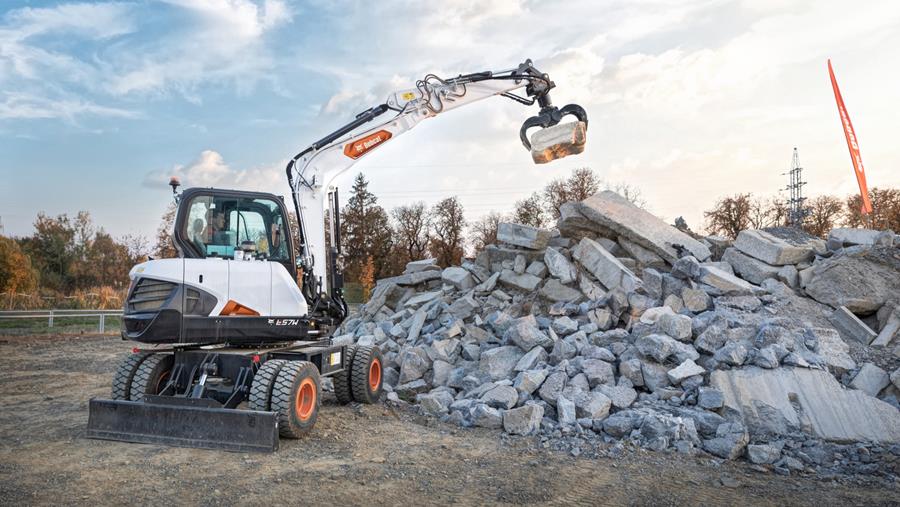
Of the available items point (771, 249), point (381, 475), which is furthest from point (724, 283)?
point (381, 475)

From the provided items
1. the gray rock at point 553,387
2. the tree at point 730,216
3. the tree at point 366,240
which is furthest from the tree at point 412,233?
the gray rock at point 553,387

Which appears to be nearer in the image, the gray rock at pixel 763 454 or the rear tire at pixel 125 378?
the gray rock at pixel 763 454

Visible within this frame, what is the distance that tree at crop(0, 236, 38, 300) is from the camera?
24406 millimetres

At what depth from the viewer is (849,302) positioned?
10039 millimetres

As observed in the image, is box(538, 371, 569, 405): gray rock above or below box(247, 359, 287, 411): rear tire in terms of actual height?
below

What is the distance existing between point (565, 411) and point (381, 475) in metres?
2.53

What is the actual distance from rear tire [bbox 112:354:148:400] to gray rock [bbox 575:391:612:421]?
16.8ft

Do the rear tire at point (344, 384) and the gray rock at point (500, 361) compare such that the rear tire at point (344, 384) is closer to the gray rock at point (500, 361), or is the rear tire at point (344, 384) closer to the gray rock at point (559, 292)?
the gray rock at point (500, 361)

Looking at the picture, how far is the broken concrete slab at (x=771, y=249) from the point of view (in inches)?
437

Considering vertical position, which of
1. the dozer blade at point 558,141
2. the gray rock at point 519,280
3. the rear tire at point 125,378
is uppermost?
the dozer blade at point 558,141

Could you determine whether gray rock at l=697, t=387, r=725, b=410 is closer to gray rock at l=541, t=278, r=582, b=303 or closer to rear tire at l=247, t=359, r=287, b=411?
gray rock at l=541, t=278, r=582, b=303

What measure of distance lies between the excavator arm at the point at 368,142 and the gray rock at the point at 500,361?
223cm

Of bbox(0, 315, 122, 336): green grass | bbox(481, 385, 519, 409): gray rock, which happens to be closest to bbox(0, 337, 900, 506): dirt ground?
bbox(481, 385, 519, 409): gray rock

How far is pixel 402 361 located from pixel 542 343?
2188 millimetres
